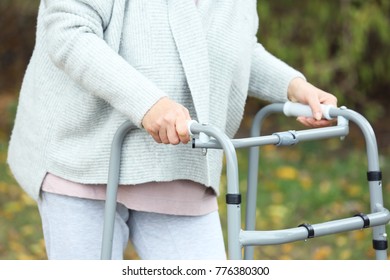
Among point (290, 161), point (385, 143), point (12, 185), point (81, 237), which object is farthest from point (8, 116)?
point (81, 237)

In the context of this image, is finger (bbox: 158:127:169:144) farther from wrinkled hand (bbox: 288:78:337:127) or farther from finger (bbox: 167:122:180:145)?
wrinkled hand (bbox: 288:78:337:127)

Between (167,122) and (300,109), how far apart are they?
53 centimetres

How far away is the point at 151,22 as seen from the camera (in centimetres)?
216

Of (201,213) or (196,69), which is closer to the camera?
(196,69)

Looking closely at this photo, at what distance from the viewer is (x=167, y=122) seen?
6.36 ft

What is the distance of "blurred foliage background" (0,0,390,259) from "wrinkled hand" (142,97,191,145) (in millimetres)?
2353

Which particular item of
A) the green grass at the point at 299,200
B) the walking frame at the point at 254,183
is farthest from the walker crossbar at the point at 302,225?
the green grass at the point at 299,200

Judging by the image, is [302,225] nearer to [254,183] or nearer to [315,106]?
[315,106]

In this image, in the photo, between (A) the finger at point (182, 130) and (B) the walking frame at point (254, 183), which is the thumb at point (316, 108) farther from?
(A) the finger at point (182, 130)

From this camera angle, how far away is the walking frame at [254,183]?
1850 millimetres

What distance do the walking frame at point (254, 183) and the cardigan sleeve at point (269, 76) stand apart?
0.19ft

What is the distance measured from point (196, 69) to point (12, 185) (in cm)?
329

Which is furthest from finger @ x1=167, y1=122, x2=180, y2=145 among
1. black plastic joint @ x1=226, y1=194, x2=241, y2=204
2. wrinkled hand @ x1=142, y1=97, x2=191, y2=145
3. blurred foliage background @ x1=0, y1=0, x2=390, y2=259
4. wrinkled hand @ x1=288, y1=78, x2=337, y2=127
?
blurred foliage background @ x1=0, y1=0, x2=390, y2=259
